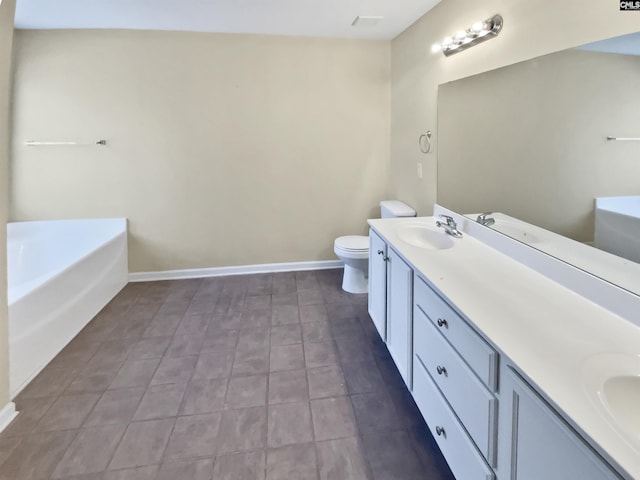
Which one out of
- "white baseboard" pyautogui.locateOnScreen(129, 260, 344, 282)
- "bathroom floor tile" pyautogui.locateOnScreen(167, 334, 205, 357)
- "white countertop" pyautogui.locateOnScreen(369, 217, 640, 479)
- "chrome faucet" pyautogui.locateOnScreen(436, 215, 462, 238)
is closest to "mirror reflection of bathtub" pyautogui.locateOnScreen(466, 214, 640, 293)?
"white countertop" pyautogui.locateOnScreen(369, 217, 640, 479)

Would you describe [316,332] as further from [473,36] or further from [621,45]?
[621,45]

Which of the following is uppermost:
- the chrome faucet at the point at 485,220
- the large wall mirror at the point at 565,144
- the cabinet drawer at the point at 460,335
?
the large wall mirror at the point at 565,144

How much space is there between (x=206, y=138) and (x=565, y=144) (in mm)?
3022

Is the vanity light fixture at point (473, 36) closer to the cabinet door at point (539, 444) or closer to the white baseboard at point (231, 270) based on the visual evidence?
the cabinet door at point (539, 444)

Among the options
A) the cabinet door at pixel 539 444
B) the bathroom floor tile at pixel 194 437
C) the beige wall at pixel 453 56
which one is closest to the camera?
the cabinet door at pixel 539 444

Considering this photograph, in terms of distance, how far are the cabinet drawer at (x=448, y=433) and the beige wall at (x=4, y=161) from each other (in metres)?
2.03

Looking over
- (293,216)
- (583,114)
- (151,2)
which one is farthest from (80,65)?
(583,114)

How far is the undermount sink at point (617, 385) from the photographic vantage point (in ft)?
2.94

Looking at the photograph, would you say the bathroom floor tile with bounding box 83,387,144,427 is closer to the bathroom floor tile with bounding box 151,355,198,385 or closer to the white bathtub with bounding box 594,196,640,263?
the bathroom floor tile with bounding box 151,355,198,385

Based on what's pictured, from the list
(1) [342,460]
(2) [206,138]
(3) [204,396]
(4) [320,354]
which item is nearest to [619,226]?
(1) [342,460]

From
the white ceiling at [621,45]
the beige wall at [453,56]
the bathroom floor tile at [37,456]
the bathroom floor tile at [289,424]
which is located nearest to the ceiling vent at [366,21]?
the beige wall at [453,56]

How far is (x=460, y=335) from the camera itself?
136 cm

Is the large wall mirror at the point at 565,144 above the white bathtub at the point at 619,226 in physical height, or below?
above

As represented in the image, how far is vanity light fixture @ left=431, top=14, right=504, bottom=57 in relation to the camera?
2.03 m
